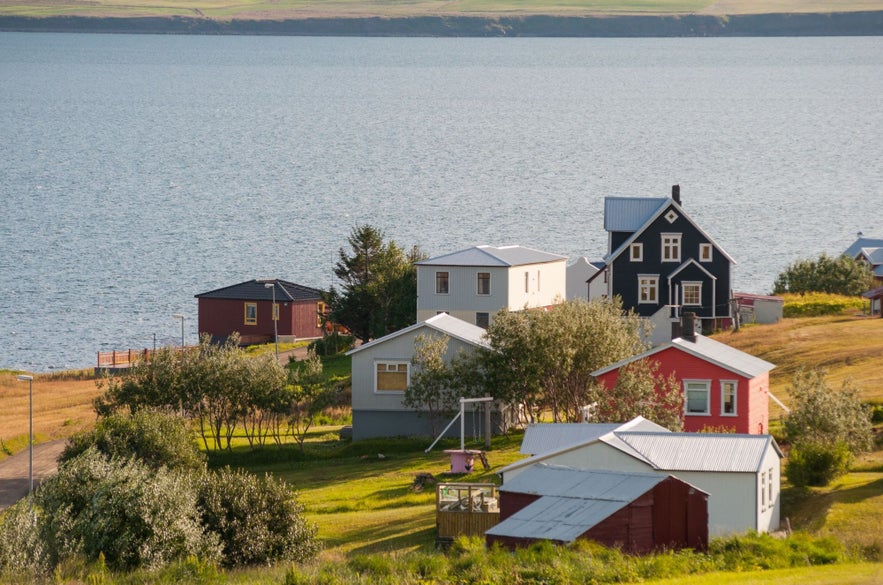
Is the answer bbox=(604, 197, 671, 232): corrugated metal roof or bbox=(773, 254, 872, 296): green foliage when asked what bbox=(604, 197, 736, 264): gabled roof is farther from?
bbox=(773, 254, 872, 296): green foliage

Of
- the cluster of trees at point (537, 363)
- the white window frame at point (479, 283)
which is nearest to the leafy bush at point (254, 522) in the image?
the cluster of trees at point (537, 363)

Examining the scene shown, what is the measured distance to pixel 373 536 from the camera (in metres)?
38.0

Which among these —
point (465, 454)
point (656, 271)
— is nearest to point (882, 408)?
point (465, 454)

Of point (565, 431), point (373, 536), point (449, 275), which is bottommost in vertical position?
point (373, 536)

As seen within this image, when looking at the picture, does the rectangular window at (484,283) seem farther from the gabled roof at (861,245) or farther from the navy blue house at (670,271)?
the gabled roof at (861,245)

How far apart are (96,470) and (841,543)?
18047 millimetres

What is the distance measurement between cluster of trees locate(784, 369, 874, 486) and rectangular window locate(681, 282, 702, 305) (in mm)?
31673

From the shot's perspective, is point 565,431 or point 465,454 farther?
point 465,454

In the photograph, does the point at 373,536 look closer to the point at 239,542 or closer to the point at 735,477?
the point at 239,542

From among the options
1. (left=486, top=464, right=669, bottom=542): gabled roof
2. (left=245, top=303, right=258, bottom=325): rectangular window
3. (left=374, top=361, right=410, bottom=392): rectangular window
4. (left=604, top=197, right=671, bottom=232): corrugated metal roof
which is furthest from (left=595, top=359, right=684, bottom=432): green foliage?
(left=245, top=303, right=258, bottom=325): rectangular window

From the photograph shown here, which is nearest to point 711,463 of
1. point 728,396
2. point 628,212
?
point 728,396

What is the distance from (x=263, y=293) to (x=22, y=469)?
36.6m

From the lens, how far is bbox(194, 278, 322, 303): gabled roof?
8900 cm

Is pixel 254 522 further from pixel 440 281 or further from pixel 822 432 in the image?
pixel 440 281
